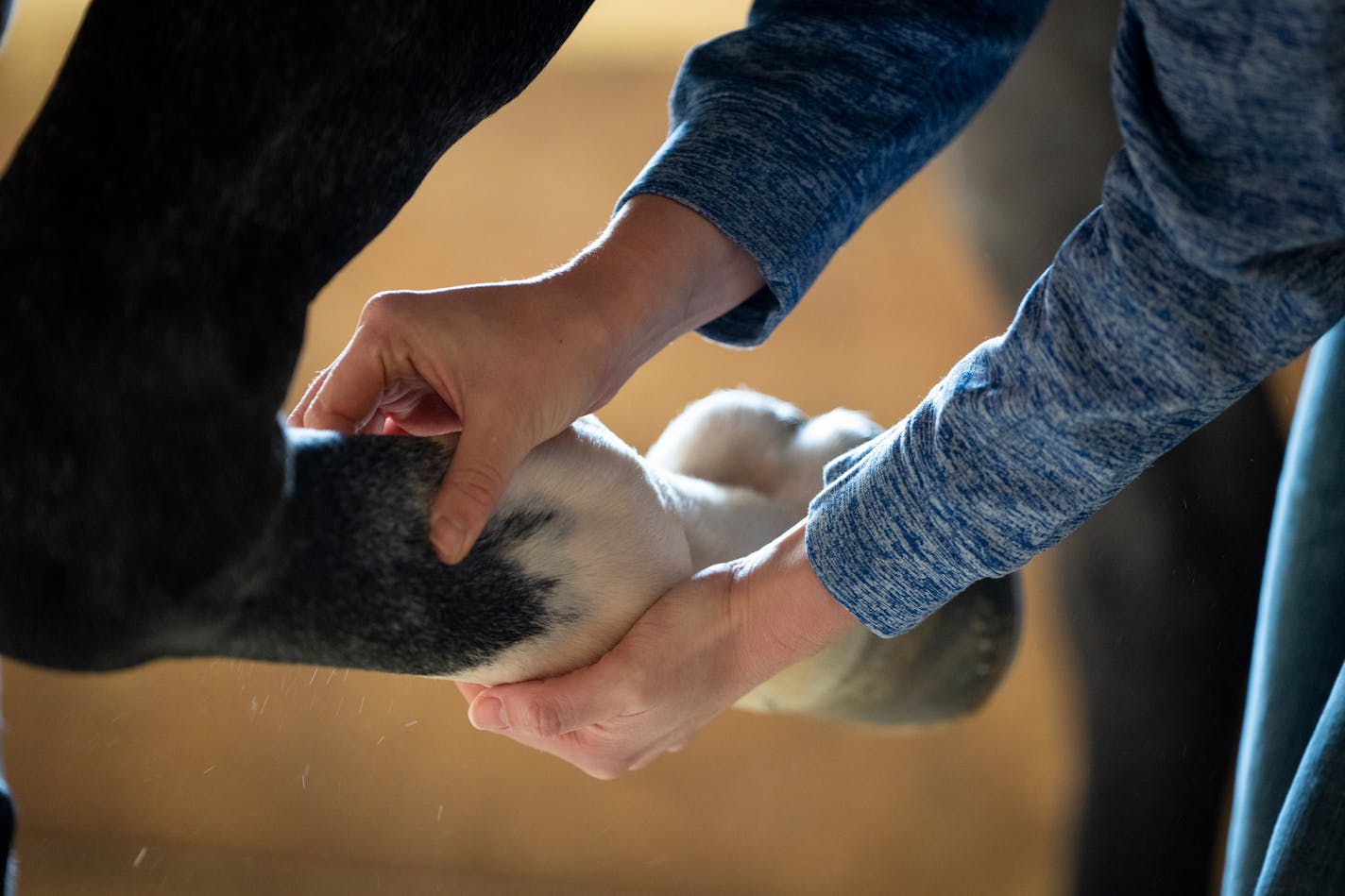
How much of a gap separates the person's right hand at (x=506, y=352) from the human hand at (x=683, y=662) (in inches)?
3.9

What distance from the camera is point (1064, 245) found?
420 millimetres

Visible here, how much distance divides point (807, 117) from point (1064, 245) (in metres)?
0.20

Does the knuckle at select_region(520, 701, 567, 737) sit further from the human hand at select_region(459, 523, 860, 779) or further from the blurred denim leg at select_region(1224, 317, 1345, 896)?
the blurred denim leg at select_region(1224, 317, 1345, 896)

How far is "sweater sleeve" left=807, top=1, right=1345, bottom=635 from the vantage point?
1.08 ft

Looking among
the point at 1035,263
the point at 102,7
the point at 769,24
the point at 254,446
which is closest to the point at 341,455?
the point at 254,446

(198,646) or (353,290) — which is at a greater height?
(198,646)

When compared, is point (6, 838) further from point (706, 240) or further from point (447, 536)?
point (706, 240)

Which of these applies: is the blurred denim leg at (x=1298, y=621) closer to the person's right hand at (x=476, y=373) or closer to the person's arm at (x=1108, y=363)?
the person's arm at (x=1108, y=363)

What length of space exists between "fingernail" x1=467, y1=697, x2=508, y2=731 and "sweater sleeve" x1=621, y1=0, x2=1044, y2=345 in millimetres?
235

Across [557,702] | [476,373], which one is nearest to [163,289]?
[476,373]

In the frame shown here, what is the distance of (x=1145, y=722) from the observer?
33.7 inches

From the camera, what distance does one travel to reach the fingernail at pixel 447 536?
1.43ft

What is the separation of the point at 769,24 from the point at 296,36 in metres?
0.29

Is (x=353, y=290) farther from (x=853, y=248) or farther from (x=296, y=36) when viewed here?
(x=296, y=36)
